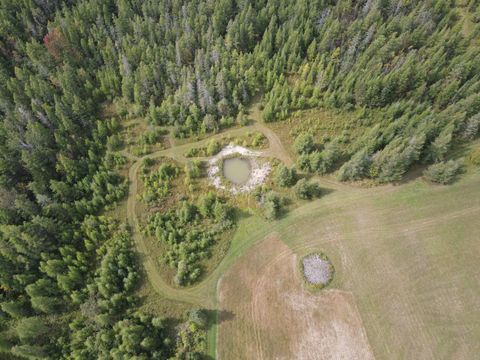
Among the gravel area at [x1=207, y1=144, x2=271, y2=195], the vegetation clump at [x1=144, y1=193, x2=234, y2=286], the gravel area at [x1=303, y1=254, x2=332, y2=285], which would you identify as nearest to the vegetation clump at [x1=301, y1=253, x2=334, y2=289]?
the gravel area at [x1=303, y1=254, x2=332, y2=285]

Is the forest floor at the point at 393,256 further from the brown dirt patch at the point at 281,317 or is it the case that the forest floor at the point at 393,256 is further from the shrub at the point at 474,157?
the shrub at the point at 474,157

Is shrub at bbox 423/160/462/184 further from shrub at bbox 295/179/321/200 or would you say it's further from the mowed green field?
shrub at bbox 295/179/321/200

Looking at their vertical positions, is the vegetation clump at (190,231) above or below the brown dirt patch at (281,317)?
above

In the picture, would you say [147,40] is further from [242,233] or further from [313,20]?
[242,233]

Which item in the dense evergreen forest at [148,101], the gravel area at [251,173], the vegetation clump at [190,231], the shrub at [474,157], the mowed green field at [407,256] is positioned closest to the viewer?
the dense evergreen forest at [148,101]

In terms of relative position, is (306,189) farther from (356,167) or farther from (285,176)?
(356,167)

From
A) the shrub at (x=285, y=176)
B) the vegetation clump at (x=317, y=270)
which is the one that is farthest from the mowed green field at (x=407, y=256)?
the shrub at (x=285, y=176)

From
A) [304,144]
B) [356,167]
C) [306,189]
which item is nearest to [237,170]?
[304,144]
